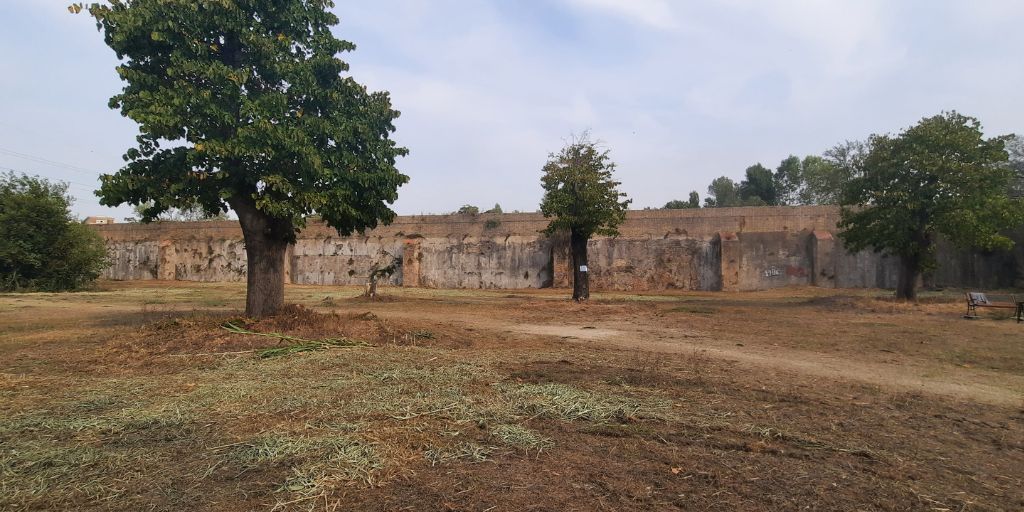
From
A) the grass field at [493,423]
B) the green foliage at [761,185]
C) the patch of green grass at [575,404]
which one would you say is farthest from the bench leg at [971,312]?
the green foliage at [761,185]

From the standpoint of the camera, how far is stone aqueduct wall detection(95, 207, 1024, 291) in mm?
26172

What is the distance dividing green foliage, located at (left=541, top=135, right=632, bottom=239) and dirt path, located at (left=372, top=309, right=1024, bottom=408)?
5.98 metres

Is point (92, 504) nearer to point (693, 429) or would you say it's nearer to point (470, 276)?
point (693, 429)

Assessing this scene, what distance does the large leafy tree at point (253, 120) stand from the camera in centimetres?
946

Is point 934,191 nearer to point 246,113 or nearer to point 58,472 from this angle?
point 246,113

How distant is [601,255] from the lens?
29.0 m

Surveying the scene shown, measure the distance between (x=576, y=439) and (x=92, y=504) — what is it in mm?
3143

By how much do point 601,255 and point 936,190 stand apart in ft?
48.8

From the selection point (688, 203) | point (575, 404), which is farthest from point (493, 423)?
point (688, 203)

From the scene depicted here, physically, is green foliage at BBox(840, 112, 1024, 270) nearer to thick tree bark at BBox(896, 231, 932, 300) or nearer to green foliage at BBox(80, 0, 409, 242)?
thick tree bark at BBox(896, 231, 932, 300)

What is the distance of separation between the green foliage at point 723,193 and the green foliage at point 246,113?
4386 cm

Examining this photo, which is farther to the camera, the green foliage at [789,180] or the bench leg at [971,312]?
the green foliage at [789,180]

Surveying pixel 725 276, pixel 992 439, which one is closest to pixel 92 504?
pixel 992 439

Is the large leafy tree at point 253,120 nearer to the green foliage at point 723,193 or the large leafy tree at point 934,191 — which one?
the large leafy tree at point 934,191
